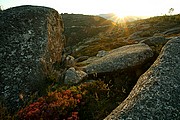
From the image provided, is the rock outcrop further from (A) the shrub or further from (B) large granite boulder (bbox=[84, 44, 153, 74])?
(A) the shrub

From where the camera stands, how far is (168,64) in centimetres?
934

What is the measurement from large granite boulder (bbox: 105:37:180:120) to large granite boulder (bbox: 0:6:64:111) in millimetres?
5583

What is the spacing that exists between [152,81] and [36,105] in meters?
4.95

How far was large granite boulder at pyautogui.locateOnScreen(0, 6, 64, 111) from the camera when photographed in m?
11.9

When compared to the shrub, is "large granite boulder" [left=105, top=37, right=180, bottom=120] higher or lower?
higher

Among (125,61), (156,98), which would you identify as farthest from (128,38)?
(156,98)

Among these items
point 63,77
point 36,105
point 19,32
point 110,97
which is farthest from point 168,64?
point 19,32

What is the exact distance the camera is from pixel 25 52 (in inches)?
521

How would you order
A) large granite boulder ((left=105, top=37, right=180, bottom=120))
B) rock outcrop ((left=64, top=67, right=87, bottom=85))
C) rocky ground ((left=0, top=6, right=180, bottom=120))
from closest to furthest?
large granite boulder ((left=105, top=37, right=180, bottom=120))
rocky ground ((left=0, top=6, right=180, bottom=120))
rock outcrop ((left=64, top=67, right=87, bottom=85))

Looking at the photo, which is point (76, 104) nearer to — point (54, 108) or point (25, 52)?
point (54, 108)

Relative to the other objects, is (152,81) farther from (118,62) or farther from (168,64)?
(118,62)

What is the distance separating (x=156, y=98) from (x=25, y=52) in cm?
844

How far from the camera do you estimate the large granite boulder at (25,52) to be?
11.9 metres

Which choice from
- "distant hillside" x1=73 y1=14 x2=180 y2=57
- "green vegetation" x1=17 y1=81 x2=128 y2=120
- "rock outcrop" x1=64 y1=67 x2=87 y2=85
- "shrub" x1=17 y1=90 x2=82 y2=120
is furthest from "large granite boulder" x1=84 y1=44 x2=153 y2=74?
"distant hillside" x1=73 y1=14 x2=180 y2=57
